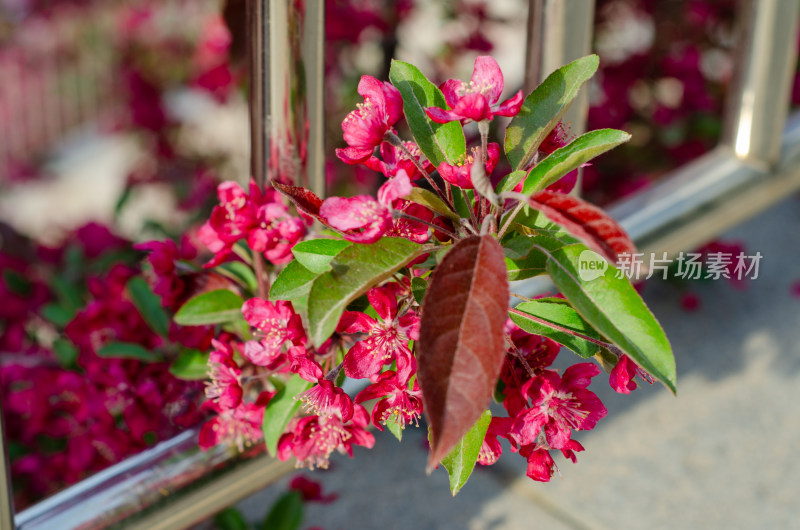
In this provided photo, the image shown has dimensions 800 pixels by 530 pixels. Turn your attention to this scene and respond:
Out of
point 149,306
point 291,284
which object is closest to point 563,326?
point 291,284

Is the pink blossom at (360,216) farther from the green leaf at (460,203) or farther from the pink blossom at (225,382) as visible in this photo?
the pink blossom at (225,382)

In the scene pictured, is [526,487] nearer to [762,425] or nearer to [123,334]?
[762,425]

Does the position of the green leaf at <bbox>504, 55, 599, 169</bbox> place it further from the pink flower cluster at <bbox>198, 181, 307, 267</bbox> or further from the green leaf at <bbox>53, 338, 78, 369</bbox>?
the green leaf at <bbox>53, 338, 78, 369</bbox>

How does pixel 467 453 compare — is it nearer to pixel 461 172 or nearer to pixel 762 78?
pixel 461 172

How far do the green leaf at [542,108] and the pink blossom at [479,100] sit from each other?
0.18ft

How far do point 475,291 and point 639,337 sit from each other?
0.17 m

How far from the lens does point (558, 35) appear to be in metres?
1.38

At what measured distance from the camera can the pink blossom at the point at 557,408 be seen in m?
0.86

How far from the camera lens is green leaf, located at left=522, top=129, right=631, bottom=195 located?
811mm

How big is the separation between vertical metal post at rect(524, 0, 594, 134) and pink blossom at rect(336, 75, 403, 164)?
0.56 meters

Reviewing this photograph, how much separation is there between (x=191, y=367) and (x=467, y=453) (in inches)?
19.2

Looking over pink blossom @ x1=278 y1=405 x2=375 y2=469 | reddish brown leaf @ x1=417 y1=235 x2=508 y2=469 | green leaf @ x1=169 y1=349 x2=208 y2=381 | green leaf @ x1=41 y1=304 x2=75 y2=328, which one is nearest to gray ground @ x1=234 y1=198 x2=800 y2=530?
green leaf @ x1=41 y1=304 x2=75 y2=328

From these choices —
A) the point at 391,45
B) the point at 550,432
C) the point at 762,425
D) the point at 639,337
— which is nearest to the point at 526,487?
the point at 762,425

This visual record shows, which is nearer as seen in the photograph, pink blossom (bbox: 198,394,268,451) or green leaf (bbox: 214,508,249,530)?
pink blossom (bbox: 198,394,268,451)
